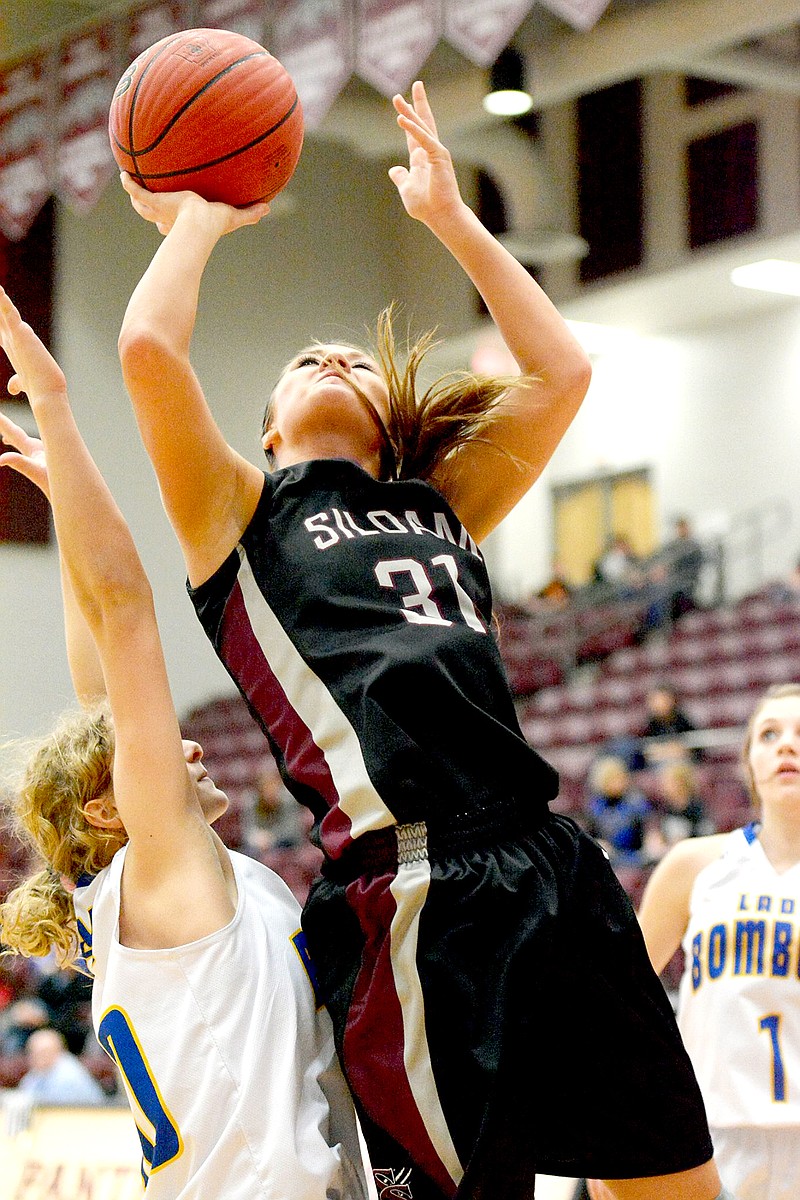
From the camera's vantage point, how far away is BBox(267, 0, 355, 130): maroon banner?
27.4 ft

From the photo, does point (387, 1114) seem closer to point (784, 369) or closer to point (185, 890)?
point (185, 890)

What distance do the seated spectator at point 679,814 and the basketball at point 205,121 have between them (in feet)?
20.0

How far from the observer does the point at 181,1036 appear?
6.58 feet

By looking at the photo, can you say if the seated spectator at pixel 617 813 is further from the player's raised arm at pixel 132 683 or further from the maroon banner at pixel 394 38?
the player's raised arm at pixel 132 683

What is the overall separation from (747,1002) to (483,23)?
18.9 feet

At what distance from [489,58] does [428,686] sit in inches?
250

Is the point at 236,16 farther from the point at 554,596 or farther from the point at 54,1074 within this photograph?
the point at 554,596

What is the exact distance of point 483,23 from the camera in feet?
25.2

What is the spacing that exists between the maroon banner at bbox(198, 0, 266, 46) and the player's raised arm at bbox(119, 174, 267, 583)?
7.10 meters

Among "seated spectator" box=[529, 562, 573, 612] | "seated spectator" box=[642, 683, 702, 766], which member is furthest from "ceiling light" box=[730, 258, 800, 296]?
"seated spectator" box=[642, 683, 702, 766]

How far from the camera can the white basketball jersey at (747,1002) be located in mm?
3348

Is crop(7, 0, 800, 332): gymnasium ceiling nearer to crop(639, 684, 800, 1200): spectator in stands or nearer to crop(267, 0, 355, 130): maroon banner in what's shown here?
crop(267, 0, 355, 130): maroon banner

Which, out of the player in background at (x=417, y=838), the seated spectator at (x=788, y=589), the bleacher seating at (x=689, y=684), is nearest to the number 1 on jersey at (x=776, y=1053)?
the player in background at (x=417, y=838)

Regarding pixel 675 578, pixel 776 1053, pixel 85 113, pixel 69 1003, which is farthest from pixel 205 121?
pixel 675 578
